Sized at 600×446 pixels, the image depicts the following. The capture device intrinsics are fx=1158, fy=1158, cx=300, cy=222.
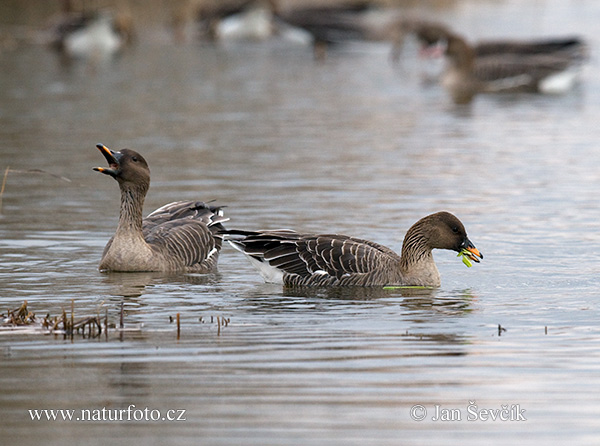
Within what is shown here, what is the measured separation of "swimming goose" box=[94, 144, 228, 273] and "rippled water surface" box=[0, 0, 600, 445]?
10.4 inches

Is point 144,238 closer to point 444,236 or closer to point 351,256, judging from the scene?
point 351,256

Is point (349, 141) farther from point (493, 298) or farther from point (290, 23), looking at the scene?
point (290, 23)

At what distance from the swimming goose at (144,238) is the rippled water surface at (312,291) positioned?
265 mm

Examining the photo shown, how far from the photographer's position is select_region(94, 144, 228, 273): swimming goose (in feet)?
39.3

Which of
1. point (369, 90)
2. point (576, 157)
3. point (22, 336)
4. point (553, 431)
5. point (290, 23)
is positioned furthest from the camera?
point (290, 23)

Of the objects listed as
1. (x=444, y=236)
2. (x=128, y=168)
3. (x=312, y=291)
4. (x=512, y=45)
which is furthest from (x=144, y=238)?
(x=512, y=45)

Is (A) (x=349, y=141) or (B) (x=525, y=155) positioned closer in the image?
(B) (x=525, y=155)

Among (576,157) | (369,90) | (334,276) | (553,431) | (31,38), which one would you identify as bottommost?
(553,431)

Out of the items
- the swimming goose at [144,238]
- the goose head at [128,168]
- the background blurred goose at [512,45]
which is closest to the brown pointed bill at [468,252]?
the swimming goose at [144,238]

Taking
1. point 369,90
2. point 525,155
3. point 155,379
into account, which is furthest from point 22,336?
point 369,90

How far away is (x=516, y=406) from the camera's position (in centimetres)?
721

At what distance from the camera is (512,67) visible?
1117 inches

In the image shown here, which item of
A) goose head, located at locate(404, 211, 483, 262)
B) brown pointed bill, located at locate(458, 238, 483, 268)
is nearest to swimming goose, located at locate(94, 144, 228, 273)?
goose head, located at locate(404, 211, 483, 262)

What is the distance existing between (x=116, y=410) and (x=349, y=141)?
15.5 m
